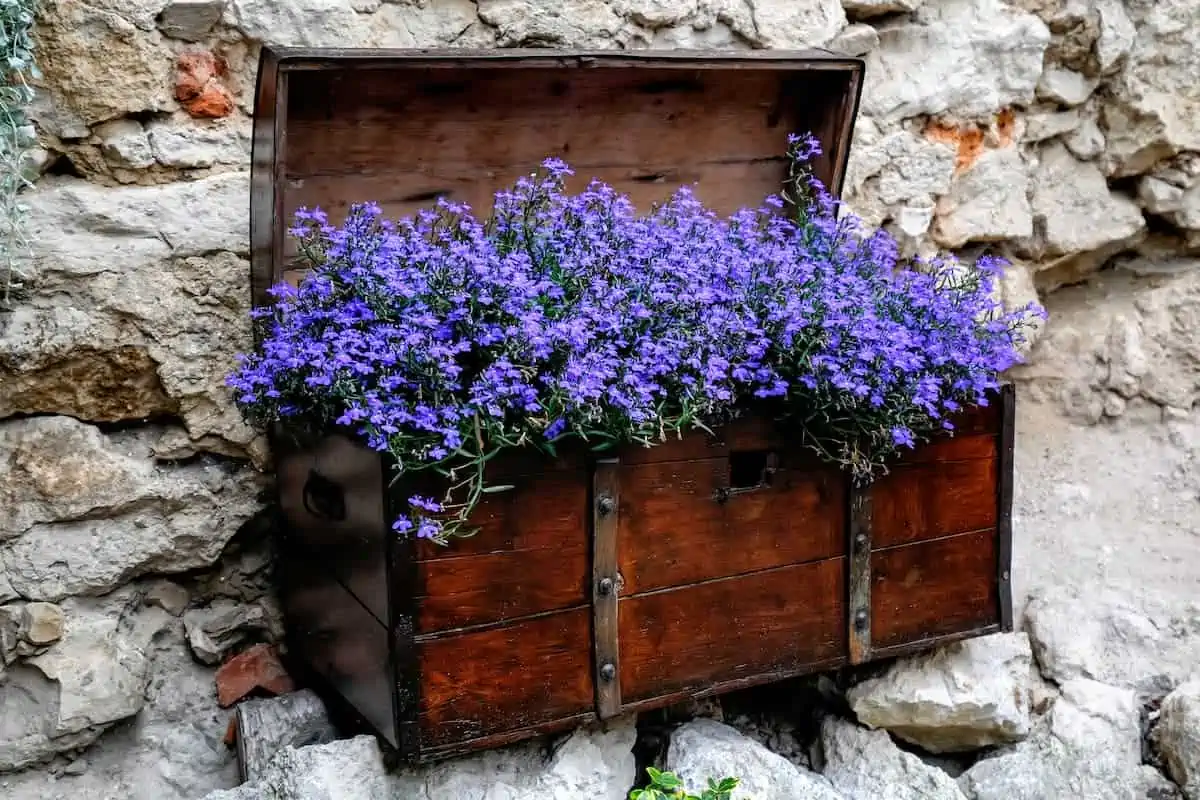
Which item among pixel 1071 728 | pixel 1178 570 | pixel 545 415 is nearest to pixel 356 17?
pixel 545 415

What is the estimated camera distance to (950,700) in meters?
2.33

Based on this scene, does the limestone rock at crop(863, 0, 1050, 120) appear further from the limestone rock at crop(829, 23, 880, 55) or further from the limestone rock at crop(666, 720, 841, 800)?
the limestone rock at crop(666, 720, 841, 800)

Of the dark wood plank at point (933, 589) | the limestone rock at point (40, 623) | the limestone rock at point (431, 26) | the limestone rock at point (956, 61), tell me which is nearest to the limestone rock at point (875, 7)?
the limestone rock at point (956, 61)

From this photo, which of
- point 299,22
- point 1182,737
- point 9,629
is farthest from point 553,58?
point 1182,737

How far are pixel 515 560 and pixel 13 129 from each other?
105 cm

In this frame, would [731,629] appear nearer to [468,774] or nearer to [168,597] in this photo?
[468,774]

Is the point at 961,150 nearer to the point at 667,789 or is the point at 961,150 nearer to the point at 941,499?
the point at 941,499

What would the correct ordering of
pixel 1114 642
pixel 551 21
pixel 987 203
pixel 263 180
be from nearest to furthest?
pixel 263 180, pixel 551 21, pixel 1114 642, pixel 987 203

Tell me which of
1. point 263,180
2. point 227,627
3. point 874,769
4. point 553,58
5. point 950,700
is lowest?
point 874,769

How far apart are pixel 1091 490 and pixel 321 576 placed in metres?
1.96

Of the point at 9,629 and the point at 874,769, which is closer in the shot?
the point at 9,629

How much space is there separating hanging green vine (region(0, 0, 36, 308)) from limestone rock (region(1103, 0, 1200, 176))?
2485 millimetres

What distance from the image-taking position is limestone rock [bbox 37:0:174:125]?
2.05 m

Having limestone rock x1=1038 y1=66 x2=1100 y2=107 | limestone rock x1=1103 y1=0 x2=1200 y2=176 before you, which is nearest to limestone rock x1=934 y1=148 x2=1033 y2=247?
limestone rock x1=1038 y1=66 x2=1100 y2=107
